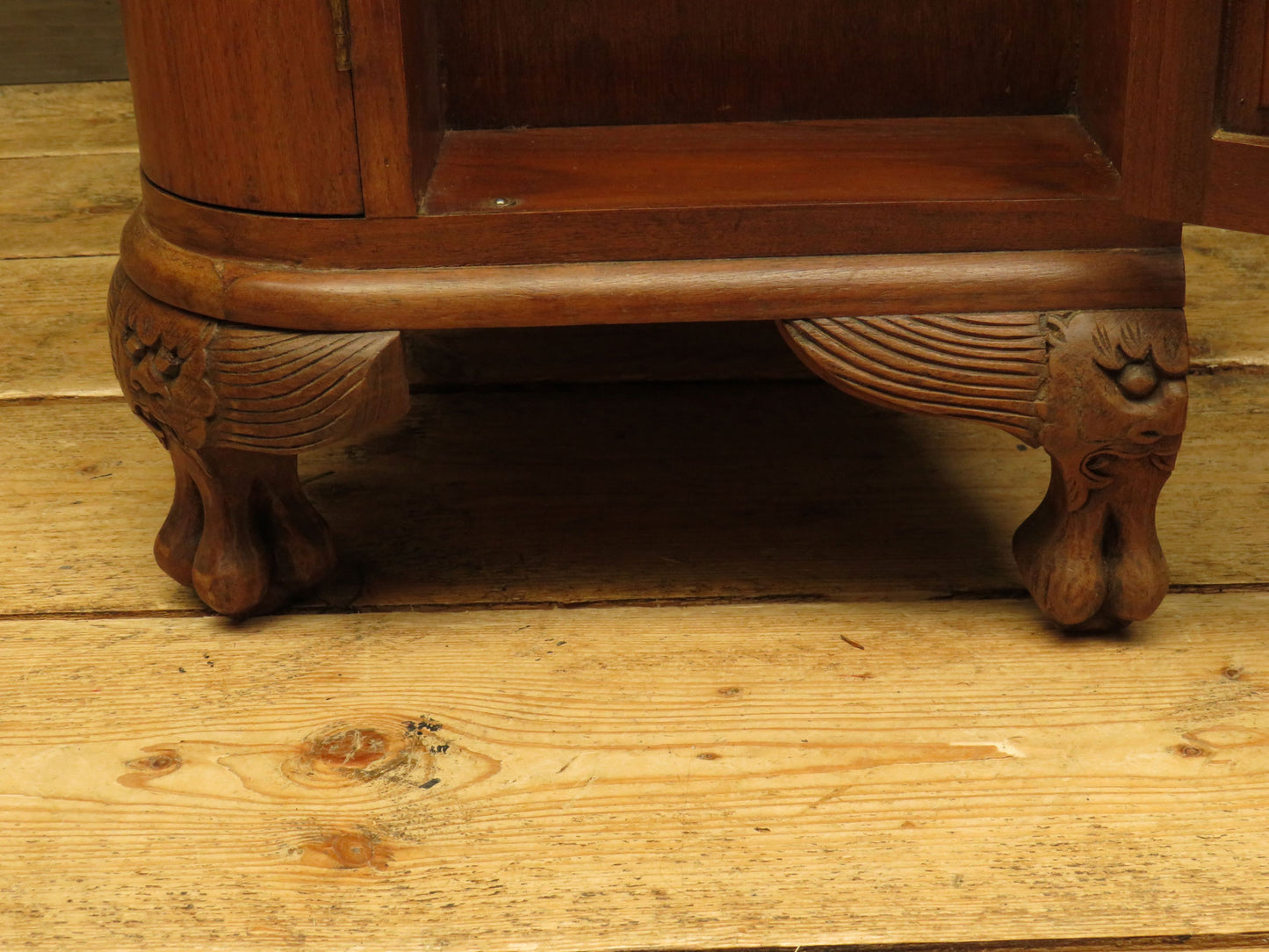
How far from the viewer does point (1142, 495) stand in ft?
2.49

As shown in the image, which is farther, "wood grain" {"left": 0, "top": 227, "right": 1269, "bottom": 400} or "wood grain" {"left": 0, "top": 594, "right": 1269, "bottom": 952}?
"wood grain" {"left": 0, "top": 227, "right": 1269, "bottom": 400}

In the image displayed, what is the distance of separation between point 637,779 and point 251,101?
1.15ft

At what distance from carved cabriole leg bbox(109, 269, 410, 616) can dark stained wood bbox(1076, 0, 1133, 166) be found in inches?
14.0

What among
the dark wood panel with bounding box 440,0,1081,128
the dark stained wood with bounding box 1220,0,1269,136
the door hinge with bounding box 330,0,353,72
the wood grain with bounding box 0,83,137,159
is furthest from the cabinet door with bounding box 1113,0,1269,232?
the wood grain with bounding box 0,83,137,159

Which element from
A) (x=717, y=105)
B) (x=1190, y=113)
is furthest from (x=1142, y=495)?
(x=717, y=105)

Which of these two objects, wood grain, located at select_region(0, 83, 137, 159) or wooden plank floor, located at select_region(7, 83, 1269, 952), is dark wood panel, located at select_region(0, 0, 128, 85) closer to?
wood grain, located at select_region(0, 83, 137, 159)

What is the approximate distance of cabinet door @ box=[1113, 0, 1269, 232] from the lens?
25.2 inches

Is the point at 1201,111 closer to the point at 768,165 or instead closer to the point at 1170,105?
the point at 1170,105

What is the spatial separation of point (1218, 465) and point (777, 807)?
0.45 m

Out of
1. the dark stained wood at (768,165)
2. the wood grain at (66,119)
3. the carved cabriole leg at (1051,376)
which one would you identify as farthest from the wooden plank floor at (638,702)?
the wood grain at (66,119)

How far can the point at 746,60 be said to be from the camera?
823 mm

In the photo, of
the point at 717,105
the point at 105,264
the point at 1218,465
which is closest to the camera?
the point at 717,105

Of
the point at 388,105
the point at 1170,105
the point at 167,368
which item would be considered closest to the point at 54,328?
the point at 167,368

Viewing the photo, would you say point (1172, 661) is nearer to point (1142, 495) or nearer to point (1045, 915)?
point (1142, 495)
